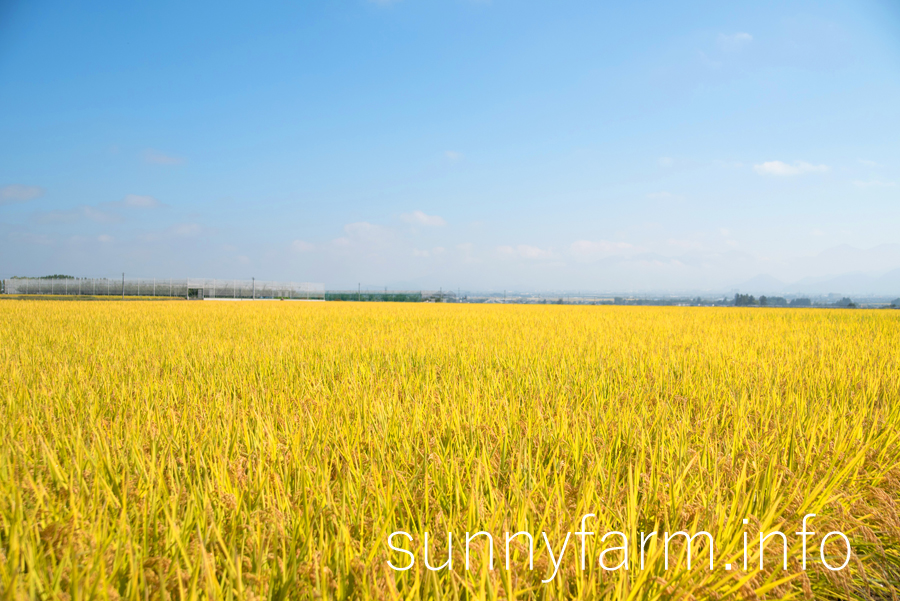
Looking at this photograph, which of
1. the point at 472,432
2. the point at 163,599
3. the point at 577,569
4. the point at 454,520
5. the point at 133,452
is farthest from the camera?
the point at 472,432

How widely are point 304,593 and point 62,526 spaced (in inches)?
23.4

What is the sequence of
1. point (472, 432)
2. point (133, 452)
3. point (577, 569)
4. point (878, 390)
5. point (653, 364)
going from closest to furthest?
1. point (577, 569)
2. point (133, 452)
3. point (472, 432)
4. point (878, 390)
5. point (653, 364)

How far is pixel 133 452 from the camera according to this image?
4.80ft

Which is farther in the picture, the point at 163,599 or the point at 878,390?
the point at 878,390

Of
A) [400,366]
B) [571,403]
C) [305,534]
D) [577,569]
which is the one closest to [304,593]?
[305,534]

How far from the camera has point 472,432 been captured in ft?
5.85

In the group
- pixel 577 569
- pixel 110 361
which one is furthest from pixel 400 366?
pixel 577 569

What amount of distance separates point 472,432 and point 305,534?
89 cm

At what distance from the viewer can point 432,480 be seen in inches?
55.1

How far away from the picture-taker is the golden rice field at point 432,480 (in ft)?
2.93

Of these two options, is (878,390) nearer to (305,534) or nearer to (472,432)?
(472,432)

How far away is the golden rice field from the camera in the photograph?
893 mm

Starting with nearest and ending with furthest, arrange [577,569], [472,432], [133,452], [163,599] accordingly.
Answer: [163,599]
[577,569]
[133,452]
[472,432]

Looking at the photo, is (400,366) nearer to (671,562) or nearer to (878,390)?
(671,562)
